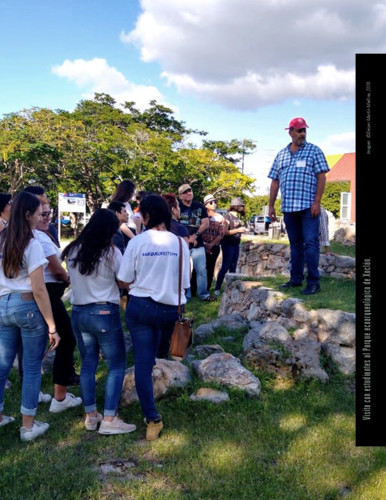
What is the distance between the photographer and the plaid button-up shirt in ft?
16.6

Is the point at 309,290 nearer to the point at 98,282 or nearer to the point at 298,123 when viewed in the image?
the point at 298,123

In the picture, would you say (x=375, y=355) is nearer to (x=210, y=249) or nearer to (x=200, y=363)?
(x=200, y=363)

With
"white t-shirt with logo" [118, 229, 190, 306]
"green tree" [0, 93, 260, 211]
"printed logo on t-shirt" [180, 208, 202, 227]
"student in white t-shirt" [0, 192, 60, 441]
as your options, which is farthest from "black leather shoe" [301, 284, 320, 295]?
"green tree" [0, 93, 260, 211]

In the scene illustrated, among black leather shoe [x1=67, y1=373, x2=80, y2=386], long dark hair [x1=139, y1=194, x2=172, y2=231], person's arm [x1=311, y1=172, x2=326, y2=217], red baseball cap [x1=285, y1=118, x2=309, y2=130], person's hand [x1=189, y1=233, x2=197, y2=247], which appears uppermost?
red baseball cap [x1=285, y1=118, x2=309, y2=130]

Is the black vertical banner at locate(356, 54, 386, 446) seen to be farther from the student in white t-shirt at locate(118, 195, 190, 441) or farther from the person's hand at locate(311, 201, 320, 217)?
the person's hand at locate(311, 201, 320, 217)

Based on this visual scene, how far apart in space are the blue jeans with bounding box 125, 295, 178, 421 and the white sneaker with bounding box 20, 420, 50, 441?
2.65 ft

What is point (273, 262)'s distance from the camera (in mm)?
10125

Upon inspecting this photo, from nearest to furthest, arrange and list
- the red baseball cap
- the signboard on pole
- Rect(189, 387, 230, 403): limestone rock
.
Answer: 1. Rect(189, 387, 230, 403): limestone rock
2. the red baseball cap
3. the signboard on pole

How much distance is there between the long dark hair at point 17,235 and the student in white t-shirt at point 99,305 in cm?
34

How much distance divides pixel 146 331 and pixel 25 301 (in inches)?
34.7

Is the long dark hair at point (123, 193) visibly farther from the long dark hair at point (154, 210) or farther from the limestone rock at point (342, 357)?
the limestone rock at point (342, 357)

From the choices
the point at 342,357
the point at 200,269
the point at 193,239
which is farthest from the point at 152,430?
the point at 200,269

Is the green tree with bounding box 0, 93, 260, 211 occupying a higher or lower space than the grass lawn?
higher

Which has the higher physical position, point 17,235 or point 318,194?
point 318,194
